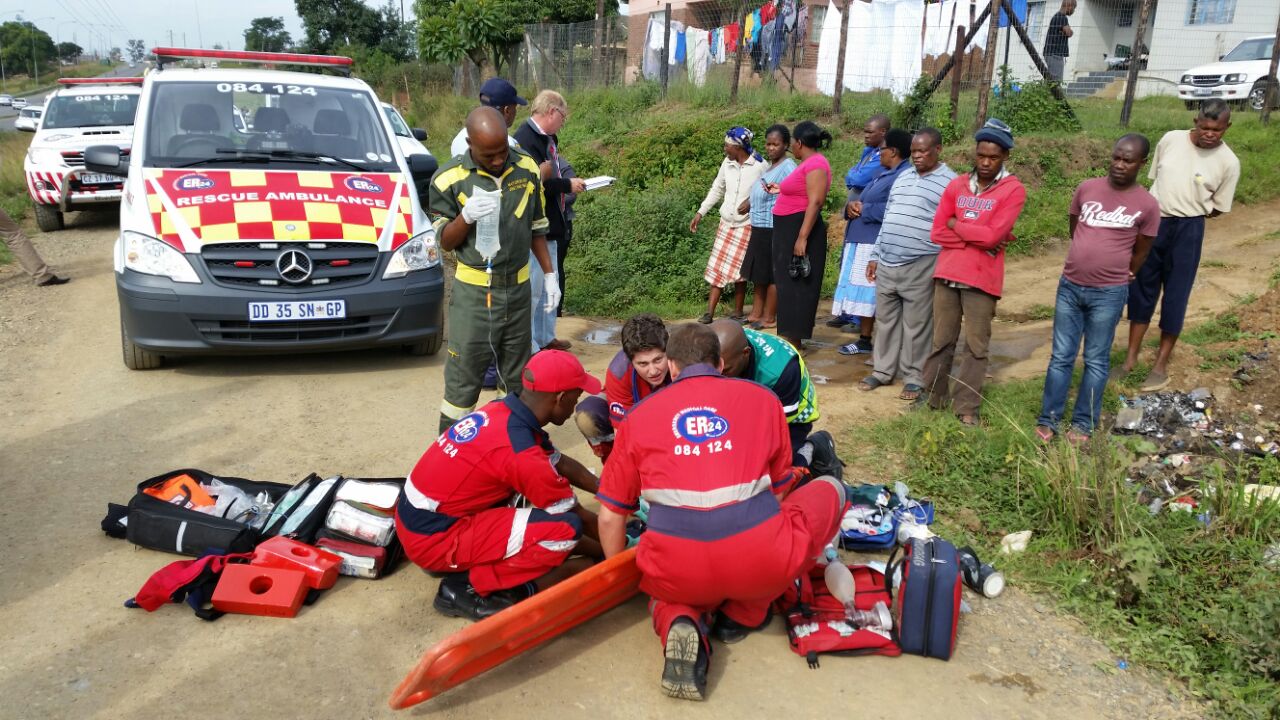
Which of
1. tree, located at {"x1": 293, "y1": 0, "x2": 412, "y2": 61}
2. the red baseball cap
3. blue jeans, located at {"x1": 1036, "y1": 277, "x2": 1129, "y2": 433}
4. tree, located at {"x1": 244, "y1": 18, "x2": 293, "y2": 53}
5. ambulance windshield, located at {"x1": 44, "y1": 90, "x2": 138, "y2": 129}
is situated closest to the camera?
the red baseball cap

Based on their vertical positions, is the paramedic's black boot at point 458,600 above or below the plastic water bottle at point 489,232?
below

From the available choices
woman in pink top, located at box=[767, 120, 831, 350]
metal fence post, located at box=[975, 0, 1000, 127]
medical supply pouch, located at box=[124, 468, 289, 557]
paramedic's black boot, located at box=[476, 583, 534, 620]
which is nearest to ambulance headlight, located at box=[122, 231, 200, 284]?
medical supply pouch, located at box=[124, 468, 289, 557]

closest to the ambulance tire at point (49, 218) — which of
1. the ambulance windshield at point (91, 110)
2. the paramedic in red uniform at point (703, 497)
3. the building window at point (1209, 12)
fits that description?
the ambulance windshield at point (91, 110)

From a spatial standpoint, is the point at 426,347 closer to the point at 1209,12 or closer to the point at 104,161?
the point at 104,161

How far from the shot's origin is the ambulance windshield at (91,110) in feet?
41.3

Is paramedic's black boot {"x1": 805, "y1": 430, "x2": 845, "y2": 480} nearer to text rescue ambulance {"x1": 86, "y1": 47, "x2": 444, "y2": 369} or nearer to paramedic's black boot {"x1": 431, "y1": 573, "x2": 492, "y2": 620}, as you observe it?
paramedic's black boot {"x1": 431, "y1": 573, "x2": 492, "y2": 620}

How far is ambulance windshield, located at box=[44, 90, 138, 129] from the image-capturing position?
1260 centimetres

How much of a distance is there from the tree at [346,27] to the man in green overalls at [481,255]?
154ft

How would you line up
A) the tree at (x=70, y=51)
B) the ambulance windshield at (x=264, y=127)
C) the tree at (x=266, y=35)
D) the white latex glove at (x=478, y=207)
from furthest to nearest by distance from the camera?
the tree at (x=70, y=51), the tree at (x=266, y=35), the ambulance windshield at (x=264, y=127), the white latex glove at (x=478, y=207)

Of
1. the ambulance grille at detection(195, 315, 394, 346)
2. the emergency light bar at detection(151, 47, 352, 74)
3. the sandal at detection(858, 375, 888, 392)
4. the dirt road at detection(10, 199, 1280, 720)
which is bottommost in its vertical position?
the dirt road at detection(10, 199, 1280, 720)

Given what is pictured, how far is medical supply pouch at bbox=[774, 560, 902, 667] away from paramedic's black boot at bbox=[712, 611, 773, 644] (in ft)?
0.46

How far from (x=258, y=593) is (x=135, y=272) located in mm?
3185

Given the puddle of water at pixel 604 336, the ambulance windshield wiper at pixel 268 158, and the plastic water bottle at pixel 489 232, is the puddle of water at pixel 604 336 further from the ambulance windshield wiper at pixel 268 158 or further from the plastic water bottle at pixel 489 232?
the plastic water bottle at pixel 489 232

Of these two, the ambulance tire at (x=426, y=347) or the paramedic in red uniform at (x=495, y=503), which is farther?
the ambulance tire at (x=426, y=347)
